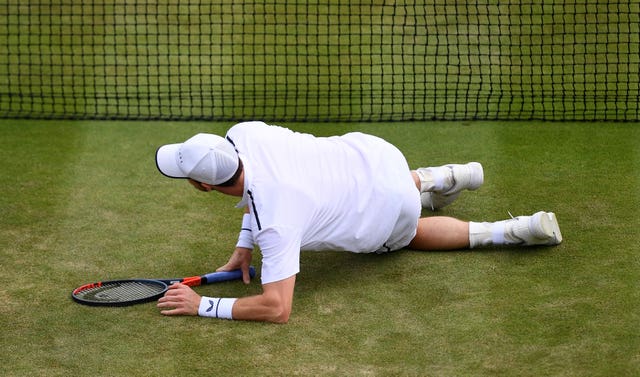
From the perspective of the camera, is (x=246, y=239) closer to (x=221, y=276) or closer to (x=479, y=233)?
(x=221, y=276)

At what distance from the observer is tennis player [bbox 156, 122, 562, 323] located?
6156 mm

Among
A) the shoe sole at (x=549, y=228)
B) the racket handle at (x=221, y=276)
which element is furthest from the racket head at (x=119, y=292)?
the shoe sole at (x=549, y=228)

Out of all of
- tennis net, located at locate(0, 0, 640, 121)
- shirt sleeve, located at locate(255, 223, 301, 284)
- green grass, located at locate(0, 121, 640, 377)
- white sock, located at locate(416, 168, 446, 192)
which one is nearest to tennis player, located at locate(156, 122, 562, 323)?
shirt sleeve, located at locate(255, 223, 301, 284)

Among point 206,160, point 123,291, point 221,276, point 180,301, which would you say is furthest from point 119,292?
point 206,160

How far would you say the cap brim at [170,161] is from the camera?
248 inches

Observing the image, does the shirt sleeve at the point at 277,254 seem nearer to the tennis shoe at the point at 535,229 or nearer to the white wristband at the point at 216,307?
the white wristband at the point at 216,307

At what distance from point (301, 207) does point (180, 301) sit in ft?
2.88

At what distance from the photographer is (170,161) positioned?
20.7 feet

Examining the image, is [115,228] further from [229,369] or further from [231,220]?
[229,369]

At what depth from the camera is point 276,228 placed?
610 cm

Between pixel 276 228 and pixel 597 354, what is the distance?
1794mm

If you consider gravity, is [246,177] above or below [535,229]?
above

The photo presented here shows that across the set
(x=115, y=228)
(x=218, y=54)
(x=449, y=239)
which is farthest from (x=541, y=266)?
(x=218, y=54)

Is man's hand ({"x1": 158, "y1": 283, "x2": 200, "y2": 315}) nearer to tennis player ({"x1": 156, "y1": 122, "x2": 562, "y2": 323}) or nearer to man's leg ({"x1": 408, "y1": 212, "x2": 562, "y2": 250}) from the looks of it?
tennis player ({"x1": 156, "y1": 122, "x2": 562, "y2": 323})
